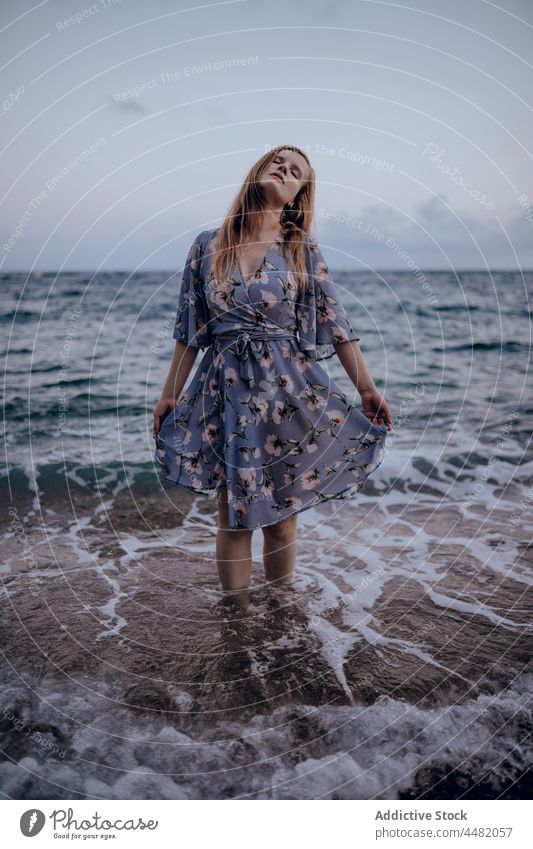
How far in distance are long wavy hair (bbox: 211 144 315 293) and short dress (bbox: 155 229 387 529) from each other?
0.04m

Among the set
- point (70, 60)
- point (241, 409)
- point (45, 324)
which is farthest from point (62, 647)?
point (45, 324)

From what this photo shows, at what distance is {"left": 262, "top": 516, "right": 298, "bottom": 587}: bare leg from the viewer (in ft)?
9.15

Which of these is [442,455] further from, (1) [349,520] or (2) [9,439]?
(2) [9,439]

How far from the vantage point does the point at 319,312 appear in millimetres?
2592

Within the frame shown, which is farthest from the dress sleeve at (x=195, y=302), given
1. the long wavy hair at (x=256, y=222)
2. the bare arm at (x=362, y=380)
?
the bare arm at (x=362, y=380)

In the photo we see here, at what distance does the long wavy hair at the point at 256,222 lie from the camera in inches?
97.7


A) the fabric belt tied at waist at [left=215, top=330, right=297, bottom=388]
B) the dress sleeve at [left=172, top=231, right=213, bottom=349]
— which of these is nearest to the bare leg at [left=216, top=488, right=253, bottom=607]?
the fabric belt tied at waist at [left=215, top=330, right=297, bottom=388]

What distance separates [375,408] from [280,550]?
775 millimetres

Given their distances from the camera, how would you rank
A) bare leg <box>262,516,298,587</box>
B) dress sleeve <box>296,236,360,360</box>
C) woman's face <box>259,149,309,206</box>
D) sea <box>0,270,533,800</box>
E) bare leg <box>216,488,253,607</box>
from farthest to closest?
bare leg <box>262,516,298,587</box>, bare leg <box>216,488,253,607</box>, dress sleeve <box>296,236,360,360</box>, woman's face <box>259,149,309,206</box>, sea <box>0,270,533,800</box>

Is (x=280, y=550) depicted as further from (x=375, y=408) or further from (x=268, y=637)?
(x=375, y=408)

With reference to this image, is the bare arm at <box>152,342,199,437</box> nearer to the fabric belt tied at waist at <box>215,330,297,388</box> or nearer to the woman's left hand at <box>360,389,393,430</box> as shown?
the fabric belt tied at waist at <box>215,330,297,388</box>

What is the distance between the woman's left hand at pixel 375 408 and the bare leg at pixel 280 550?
0.54 meters

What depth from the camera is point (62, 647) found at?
2.67 m

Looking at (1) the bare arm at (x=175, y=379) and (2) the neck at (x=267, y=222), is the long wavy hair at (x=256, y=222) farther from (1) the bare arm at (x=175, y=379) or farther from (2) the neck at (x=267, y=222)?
(1) the bare arm at (x=175, y=379)
